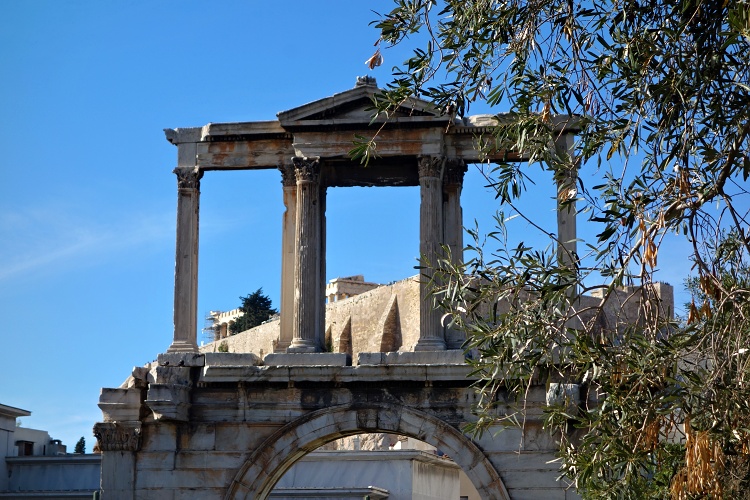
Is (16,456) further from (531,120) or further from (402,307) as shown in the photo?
(531,120)

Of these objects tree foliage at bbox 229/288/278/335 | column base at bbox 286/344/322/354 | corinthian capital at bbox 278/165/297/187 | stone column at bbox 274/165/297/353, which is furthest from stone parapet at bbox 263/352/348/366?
tree foliage at bbox 229/288/278/335

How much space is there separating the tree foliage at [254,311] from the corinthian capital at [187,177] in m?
36.5

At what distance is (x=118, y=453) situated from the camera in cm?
1661

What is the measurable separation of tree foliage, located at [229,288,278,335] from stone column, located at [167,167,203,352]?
36.5 meters

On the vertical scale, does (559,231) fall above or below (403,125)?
below

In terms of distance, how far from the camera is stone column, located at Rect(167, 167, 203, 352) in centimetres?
1789

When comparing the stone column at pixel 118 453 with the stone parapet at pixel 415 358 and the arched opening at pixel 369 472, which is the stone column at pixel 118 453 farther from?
the arched opening at pixel 369 472

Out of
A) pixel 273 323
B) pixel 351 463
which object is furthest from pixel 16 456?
pixel 273 323

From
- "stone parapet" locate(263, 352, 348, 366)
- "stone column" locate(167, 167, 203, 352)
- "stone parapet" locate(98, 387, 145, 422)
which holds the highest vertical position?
"stone column" locate(167, 167, 203, 352)

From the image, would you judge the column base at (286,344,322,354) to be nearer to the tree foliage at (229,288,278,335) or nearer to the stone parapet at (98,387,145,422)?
the stone parapet at (98,387,145,422)

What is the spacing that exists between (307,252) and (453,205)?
6.35 ft

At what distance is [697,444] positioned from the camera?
877 centimetres

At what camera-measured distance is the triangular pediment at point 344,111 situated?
17.8m

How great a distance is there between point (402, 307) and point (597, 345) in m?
38.2
